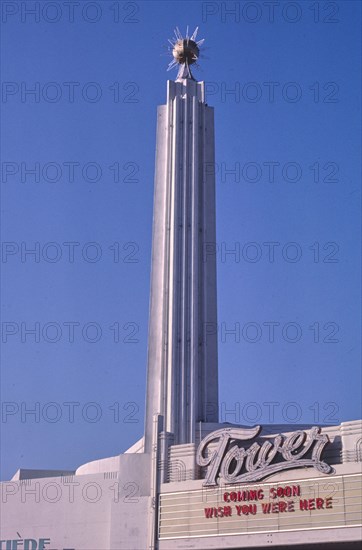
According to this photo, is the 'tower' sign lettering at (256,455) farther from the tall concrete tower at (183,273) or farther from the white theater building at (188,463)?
the tall concrete tower at (183,273)

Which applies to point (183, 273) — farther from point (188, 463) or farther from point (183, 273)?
point (188, 463)

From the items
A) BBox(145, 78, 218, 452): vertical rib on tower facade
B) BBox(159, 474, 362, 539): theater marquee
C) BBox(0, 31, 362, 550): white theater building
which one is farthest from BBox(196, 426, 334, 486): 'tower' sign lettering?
BBox(145, 78, 218, 452): vertical rib on tower facade

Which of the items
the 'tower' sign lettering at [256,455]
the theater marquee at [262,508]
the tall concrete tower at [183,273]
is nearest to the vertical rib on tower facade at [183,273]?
the tall concrete tower at [183,273]

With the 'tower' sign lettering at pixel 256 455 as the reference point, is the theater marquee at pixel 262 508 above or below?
below

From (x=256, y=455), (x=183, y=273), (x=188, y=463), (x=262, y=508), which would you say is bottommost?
(x=262, y=508)

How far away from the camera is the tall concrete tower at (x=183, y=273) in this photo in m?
51.5

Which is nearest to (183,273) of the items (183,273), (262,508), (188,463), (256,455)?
(183,273)

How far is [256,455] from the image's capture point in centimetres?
4178

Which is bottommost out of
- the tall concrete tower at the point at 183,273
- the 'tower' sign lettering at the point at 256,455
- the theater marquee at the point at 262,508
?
the theater marquee at the point at 262,508

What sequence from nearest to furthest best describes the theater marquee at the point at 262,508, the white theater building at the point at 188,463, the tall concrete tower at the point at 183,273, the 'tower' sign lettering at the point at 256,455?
the theater marquee at the point at 262,508, the white theater building at the point at 188,463, the 'tower' sign lettering at the point at 256,455, the tall concrete tower at the point at 183,273

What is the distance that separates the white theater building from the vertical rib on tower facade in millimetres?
67

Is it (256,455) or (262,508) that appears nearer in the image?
(262,508)

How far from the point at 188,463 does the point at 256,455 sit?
14.9 ft

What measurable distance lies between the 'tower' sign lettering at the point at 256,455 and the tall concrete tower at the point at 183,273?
5217 millimetres
